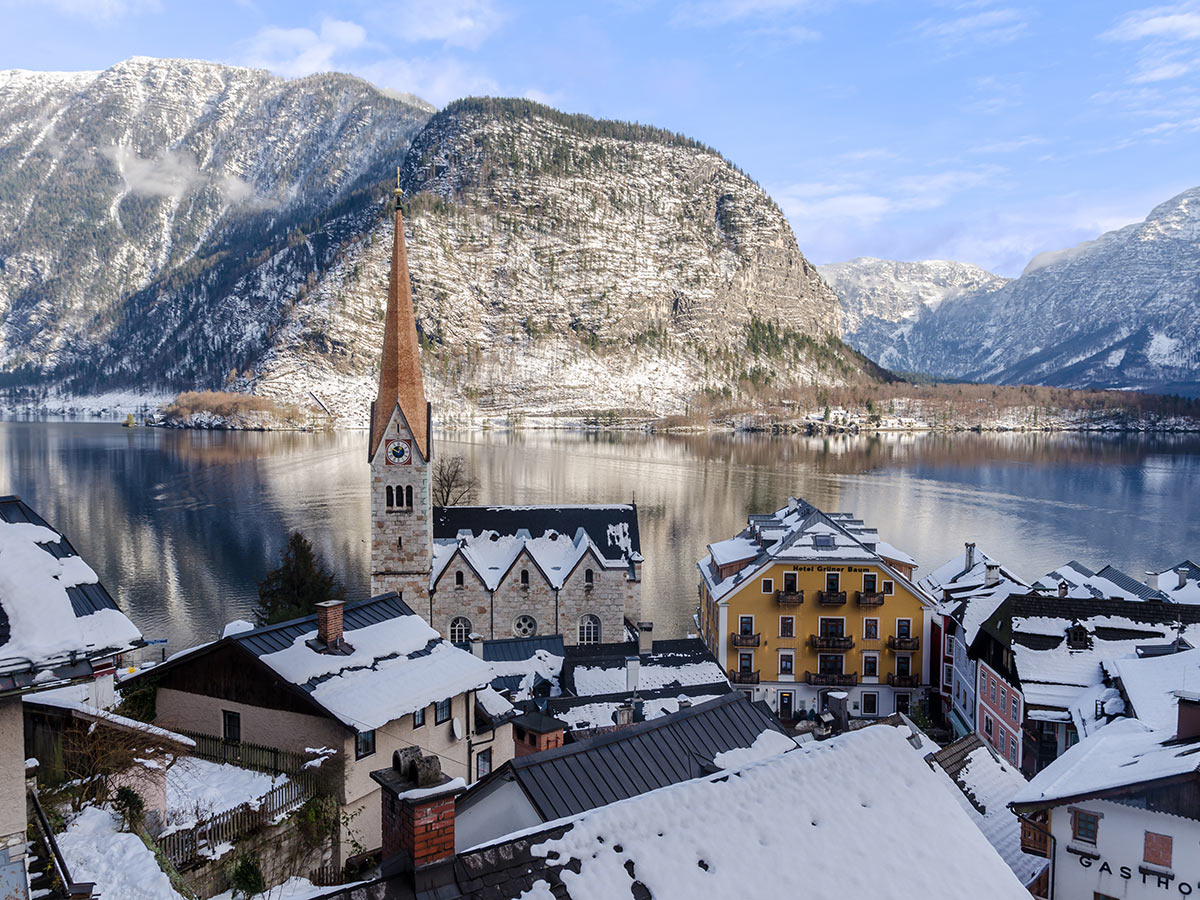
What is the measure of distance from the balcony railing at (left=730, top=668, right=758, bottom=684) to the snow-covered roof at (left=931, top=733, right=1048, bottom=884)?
60.9ft

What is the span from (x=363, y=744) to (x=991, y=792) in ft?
55.1

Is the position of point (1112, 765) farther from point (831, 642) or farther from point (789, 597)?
point (789, 597)

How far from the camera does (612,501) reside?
112 meters

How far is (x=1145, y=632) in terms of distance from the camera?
112ft

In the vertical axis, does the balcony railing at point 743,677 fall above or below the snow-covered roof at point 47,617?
below

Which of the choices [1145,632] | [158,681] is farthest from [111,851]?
[1145,632]

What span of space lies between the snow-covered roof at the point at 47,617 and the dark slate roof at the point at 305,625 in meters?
12.1

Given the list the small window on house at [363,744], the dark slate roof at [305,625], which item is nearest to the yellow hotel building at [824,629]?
the dark slate roof at [305,625]

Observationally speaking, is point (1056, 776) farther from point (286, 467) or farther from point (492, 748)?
point (286, 467)

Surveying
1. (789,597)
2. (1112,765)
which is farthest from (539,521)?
(1112,765)

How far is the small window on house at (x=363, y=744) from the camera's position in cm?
1878

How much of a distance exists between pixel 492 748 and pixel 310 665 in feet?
21.8

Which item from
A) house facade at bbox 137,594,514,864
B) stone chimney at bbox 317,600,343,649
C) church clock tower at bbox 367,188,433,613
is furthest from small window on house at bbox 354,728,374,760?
church clock tower at bbox 367,188,433,613

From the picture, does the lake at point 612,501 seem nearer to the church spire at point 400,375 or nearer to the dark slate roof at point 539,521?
the dark slate roof at point 539,521
